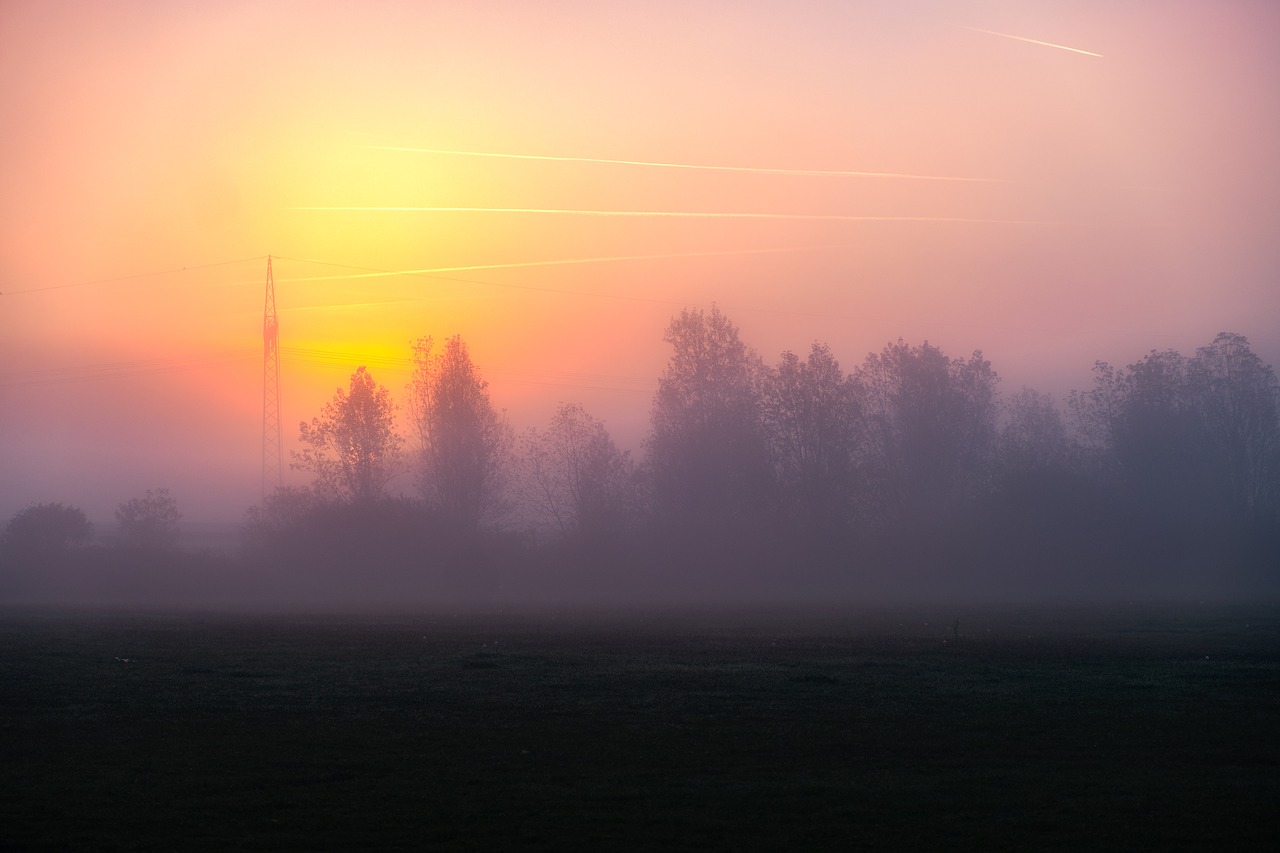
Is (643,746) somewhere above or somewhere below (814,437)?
below

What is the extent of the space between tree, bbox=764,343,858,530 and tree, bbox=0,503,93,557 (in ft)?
167

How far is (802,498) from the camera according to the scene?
68562 mm

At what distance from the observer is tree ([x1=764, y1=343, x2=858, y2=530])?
6819 centimetres

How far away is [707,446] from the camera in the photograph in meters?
68.2

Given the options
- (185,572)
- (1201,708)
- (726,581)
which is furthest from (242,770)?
(185,572)

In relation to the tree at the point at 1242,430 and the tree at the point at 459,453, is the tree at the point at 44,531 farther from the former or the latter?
the tree at the point at 1242,430

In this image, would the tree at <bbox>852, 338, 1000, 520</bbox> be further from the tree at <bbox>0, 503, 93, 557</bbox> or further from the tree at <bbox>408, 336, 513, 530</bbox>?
the tree at <bbox>0, 503, 93, 557</bbox>

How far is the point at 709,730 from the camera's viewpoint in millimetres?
14719

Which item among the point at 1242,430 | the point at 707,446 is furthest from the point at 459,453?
the point at 1242,430

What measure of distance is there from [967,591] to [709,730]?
55382 mm

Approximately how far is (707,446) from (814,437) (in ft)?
22.4

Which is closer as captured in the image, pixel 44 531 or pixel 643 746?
pixel 643 746

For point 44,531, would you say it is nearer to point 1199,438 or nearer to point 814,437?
point 814,437

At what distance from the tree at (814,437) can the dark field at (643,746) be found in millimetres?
41085
